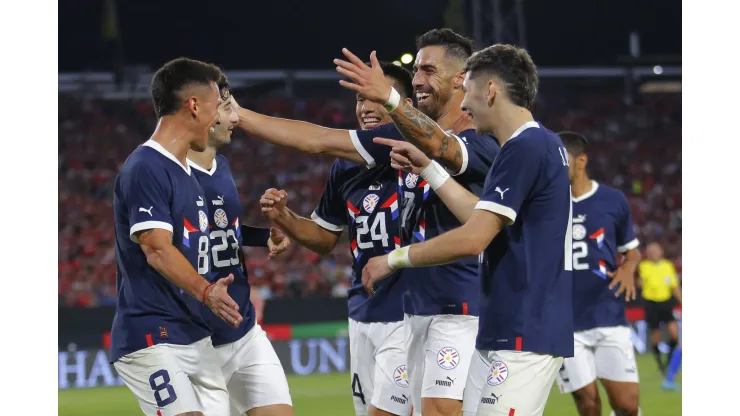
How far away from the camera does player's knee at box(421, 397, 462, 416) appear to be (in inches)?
205

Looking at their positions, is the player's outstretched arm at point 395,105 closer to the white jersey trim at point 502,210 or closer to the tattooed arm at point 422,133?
the tattooed arm at point 422,133

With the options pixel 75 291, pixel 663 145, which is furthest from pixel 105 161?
pixel 663 145

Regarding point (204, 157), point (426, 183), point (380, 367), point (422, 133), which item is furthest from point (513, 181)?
point (204, 157)

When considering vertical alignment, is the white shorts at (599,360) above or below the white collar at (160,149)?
below

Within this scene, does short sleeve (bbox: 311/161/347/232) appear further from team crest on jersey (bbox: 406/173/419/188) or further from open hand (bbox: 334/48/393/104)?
open hand (bbox: 334/48/393/104)

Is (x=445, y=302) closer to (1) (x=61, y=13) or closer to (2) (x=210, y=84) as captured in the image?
(2) (x=210, y=84)

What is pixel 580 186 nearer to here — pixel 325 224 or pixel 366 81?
pixel 325 224

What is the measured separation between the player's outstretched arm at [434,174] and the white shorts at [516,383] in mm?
765

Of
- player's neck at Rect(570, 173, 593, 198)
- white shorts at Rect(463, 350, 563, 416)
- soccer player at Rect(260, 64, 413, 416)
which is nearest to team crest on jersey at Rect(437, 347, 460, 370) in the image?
soccer player at Rect(260, 64, 413, 416)

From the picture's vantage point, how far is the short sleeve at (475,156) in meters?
5.10

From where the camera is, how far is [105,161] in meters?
24.5

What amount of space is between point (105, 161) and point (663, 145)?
16523mm

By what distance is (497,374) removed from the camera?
4070mm

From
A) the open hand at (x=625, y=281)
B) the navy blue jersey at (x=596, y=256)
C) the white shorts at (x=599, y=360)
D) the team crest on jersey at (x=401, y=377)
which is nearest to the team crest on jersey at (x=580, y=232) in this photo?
the navy blue jersey at (x=596, y=256)
